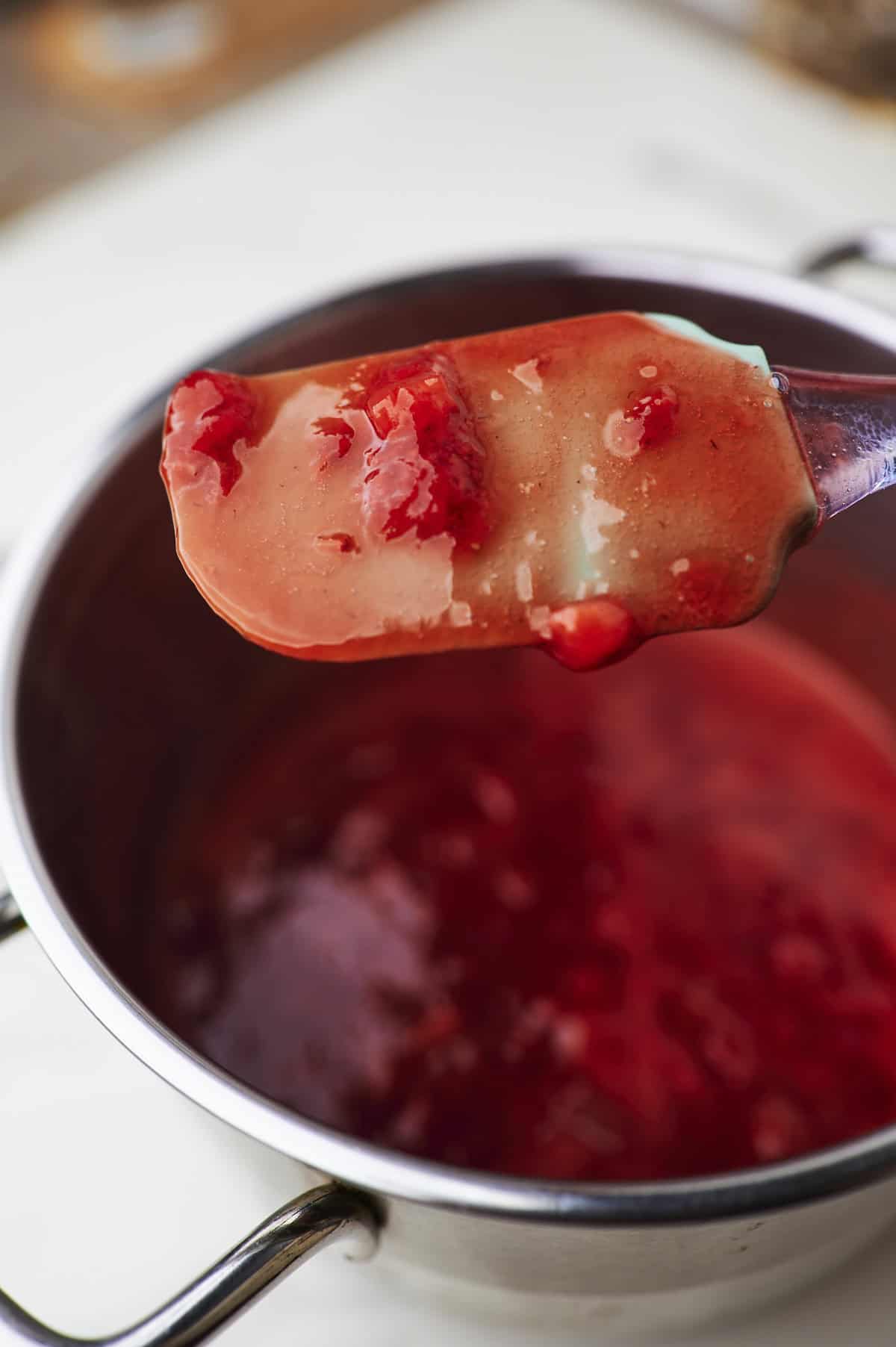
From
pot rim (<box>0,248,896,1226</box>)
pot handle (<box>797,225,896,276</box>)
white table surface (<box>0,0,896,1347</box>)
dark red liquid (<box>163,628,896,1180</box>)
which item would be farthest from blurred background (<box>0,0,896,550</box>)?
pot rim (<box>0,248,896,1226</box>)

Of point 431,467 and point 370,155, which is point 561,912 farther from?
point 370,155

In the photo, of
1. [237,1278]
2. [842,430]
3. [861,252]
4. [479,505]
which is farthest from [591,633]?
[861,252]

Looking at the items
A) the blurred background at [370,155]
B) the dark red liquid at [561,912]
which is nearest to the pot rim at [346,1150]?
the dark red liquid at [561,912]

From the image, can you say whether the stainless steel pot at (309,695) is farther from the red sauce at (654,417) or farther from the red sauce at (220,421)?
the red sauce at (654,417)

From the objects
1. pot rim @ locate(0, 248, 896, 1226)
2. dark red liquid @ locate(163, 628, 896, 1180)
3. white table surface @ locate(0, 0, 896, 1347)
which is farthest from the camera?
white table surface @ locate(0, 0, 896, 1347)

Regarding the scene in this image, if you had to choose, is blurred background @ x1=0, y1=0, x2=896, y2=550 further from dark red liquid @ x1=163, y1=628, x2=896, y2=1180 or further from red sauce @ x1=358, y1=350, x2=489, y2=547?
red sauce @ x1=358, y1=350, x2=489, y2=547

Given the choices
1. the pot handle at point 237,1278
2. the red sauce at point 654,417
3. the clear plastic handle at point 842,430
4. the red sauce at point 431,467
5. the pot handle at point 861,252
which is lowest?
the pot handle at point 237,1278

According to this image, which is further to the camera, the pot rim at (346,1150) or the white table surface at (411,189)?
the white table surface at (411,189)
